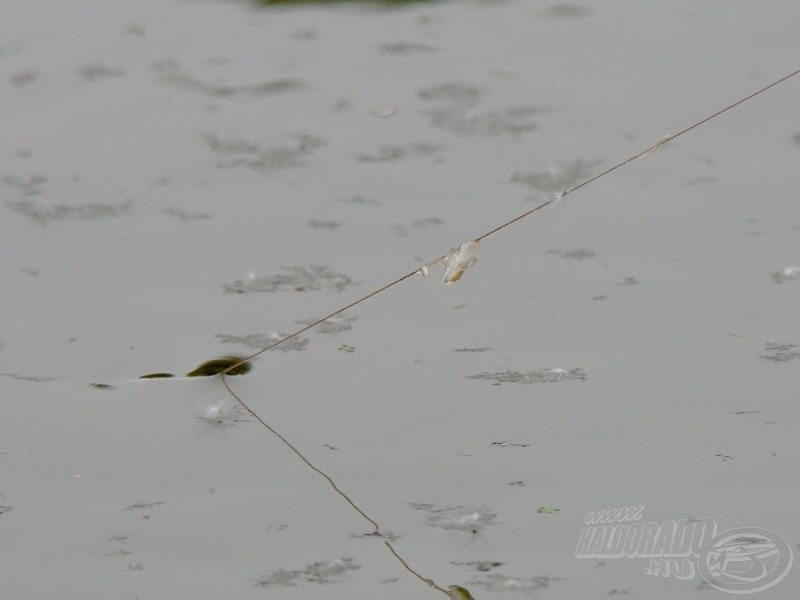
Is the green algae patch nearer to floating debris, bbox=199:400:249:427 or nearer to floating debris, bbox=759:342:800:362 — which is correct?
floating debris, bbox=199:400:249:427

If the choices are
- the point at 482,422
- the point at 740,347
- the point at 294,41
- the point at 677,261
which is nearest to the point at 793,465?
the point at 740,347

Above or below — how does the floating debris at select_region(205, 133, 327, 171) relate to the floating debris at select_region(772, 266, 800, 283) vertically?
above

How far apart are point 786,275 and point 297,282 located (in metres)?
1.29

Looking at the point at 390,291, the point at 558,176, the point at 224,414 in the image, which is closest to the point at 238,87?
the point at 558,176

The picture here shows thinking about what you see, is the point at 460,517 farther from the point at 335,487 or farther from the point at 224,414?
the point at 224,414

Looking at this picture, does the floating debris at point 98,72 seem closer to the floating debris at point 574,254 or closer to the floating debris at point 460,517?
the floating debris at point 574,254

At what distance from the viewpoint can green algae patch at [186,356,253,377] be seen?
2621 mm

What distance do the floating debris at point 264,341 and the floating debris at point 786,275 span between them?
47.9 inches

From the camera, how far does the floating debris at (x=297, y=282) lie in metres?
3.00

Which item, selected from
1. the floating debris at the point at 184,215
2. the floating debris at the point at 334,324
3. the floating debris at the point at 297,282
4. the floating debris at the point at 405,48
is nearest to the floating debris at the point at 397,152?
the floating debris at the point at 184,215

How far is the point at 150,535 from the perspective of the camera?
2.14 m

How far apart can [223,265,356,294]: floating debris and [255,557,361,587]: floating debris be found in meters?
1.06

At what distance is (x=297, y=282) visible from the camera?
3.03m

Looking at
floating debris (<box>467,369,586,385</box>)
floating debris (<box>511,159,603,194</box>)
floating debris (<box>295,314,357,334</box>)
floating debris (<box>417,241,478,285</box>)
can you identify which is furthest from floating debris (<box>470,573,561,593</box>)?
floating debris (<box>511,159,603,194</box>)
